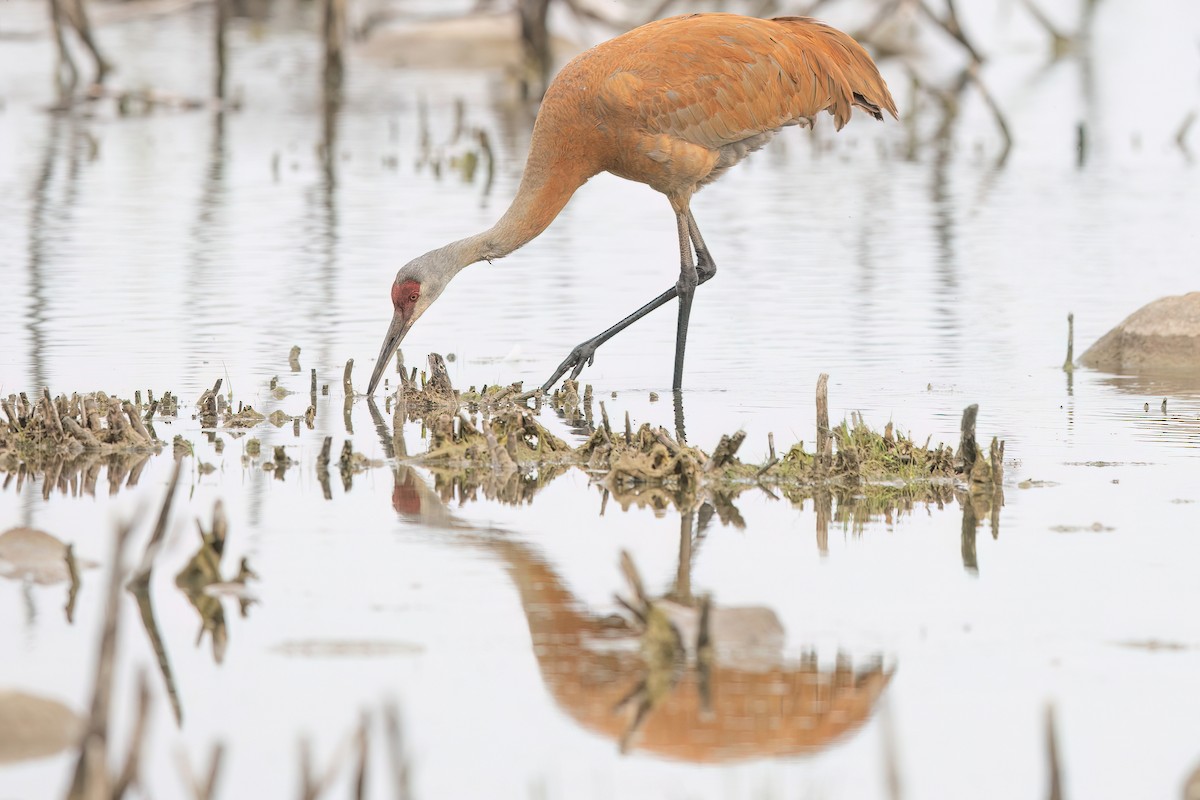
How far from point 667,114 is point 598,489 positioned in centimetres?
240

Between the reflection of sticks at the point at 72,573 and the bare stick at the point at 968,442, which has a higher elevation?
the bare stick at the point at 968,442

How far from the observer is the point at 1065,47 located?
2997cm

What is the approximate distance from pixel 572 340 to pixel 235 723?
612 centimetres

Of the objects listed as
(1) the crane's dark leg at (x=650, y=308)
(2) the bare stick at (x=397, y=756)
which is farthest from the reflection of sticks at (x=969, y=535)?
(2) the bare stick at (x=397, y=756)

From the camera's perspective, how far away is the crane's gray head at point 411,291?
913 centimetres

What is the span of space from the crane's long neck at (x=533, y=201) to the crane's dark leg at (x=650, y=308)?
56cm

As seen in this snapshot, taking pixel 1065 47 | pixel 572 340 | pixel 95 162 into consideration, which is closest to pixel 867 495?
pixel 572 340

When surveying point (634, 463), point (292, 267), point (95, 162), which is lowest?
point (634, 463)

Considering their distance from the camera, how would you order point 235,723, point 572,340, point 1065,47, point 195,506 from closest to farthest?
point 235,723 → point 195,506 → point 572,340 → point 1065,47

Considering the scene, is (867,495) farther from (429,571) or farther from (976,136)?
(976,136)

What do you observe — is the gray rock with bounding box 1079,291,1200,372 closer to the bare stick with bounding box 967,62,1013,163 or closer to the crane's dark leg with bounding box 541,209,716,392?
the crane's dark leg with bounding box 541,209,716,392

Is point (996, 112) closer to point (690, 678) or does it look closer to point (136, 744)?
point (690, 678)

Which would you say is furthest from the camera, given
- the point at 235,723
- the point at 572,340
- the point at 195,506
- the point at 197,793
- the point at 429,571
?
the point at 572,340

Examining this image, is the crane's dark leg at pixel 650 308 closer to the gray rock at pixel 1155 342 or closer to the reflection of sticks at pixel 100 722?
the gray rock at pixel 1155 342
